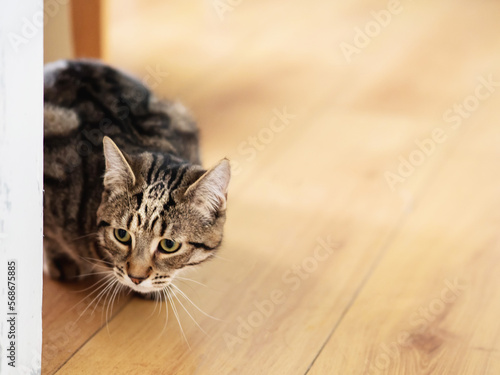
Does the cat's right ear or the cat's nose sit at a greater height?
the cat's right ear

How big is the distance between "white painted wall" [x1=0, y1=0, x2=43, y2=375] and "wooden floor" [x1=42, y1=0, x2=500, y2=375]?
0.28 meters

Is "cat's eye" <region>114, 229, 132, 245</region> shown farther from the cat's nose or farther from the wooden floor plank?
the wooden floor plank

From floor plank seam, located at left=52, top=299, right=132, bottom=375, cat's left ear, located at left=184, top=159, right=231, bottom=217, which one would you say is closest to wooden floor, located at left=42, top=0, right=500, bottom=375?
floor plank seam, located at left=52, top=299, right=132, bottom=375

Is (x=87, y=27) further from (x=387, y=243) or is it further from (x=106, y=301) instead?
(x=387, y=243)

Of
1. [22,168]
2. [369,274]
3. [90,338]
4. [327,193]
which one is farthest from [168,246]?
[327,193]

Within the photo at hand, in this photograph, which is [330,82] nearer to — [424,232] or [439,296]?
[424,232]

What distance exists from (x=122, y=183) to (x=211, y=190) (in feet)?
0.50

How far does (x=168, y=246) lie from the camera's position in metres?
1.12

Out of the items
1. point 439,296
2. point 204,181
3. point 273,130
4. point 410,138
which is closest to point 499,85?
point 410,138

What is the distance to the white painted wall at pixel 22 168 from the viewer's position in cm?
77

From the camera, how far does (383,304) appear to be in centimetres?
132

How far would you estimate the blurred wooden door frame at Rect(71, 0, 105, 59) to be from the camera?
1781 mm

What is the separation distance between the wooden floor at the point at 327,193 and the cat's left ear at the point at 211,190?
9.9 inches

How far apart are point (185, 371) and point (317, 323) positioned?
276 mm
